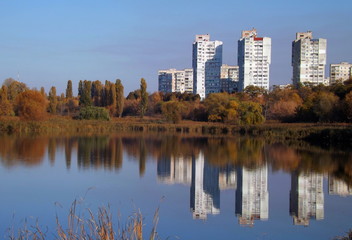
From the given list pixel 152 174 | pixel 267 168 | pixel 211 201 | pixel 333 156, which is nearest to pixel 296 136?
pixel 333 156

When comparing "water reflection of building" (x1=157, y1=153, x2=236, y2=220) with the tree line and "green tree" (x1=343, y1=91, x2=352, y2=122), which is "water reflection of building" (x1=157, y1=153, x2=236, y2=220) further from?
the tree line

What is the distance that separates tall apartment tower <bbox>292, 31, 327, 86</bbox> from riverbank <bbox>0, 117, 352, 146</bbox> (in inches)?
1753

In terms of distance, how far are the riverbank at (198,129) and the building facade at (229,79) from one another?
46.5 meters

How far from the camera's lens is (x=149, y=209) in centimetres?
845

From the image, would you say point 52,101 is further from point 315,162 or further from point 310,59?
point 310,59

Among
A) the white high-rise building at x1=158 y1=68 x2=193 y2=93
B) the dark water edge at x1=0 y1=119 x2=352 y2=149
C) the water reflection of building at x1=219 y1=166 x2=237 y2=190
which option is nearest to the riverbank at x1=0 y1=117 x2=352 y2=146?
the dark water edge at x1=0 y1=119 x2=352 y2=149

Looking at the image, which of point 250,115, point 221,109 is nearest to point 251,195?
point 250,115

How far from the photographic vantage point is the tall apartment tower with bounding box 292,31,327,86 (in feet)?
254

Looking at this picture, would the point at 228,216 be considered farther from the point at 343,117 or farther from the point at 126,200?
the point at 343,117

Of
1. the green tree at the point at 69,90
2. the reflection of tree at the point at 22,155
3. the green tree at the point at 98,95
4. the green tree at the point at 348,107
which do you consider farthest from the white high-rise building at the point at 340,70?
the reflection of tree at the point at 22,155

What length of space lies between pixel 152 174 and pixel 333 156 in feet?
29.7

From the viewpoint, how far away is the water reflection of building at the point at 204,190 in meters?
8.50

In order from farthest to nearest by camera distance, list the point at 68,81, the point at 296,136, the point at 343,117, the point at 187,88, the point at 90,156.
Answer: the point at 187,88 < the point at 68,81 < the point at 343,117 < the point at 296,136 < the point at 90,156

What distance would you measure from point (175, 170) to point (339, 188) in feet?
16.5
